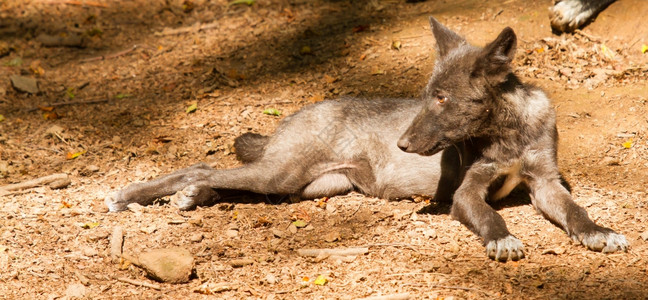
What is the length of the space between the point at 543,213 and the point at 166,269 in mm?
3303

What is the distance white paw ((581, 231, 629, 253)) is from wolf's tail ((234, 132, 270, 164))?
10.8 feet

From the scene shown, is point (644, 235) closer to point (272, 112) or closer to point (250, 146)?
point (250, 146)

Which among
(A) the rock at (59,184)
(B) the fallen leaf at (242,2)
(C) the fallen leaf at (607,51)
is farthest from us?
(B) the fallen leaf at (242,2)

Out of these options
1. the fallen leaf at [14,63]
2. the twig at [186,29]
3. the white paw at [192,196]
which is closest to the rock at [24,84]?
the fallen leaf at [14,63]

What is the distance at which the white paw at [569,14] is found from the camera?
7789 mm

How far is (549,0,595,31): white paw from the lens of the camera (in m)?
7.79

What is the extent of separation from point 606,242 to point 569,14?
12.6ft

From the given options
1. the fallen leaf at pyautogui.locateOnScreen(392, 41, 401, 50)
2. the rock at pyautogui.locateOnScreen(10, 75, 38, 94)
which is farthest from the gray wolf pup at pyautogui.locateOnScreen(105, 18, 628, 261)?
the rock at pyautogui.locateOnScreen(10, 75, 38, 94)

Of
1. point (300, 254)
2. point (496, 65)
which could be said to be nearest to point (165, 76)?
point (300, 254)

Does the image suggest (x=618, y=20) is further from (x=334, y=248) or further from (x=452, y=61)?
(x=334, y=248)

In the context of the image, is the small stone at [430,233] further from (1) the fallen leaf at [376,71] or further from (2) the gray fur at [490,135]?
(1) the fallen leaf at [376,71]

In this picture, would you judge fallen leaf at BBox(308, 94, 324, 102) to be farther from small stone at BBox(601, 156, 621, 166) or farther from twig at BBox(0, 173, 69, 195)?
small stone at BBox(601, 156, 621, 166)

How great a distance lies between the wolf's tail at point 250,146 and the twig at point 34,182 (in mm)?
1823

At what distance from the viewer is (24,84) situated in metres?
8.52
